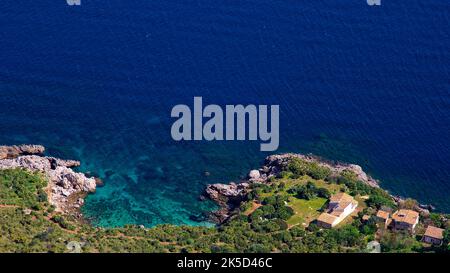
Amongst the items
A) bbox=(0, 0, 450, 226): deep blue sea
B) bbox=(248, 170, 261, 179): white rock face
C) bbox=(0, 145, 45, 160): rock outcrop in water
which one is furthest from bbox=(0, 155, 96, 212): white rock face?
bbox=(248, 170, 261, 179): white rock face

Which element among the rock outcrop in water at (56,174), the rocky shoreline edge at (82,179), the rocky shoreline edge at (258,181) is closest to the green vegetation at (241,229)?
the rock outcrop in water at (56,174)

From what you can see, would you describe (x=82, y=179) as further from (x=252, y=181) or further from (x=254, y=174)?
(x=254, y=174)

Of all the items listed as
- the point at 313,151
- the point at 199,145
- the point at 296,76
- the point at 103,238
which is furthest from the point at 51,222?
the point at 296,76

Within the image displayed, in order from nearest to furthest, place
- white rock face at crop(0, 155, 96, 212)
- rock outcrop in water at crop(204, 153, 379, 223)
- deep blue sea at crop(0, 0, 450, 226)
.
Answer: white rock face at crop(0, 155, 96, 212)
rock outcrop in water at crop(204, 153, 379, 223)
deep blue sea at crop(0, 0, 450, 226)

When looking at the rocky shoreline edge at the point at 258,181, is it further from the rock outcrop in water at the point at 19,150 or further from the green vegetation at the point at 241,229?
the rock outcrop in water at the point at 19,150

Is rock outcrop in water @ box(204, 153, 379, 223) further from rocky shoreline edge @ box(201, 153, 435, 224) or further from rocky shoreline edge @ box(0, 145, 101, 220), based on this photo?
rocky shoreline edge @ box(0, 145, 101, 220)

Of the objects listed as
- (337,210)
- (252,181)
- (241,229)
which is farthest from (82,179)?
(337,210)

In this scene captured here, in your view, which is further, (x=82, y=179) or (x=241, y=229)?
(x=82, y=179)
